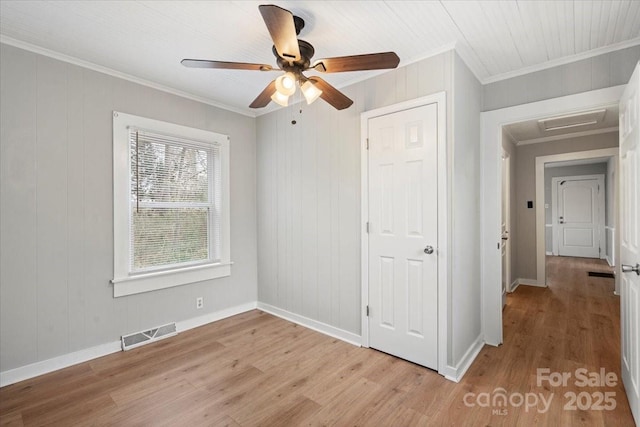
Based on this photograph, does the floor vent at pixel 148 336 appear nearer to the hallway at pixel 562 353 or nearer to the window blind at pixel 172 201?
the window blind at pixel 172 201

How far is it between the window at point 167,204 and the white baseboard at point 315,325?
28.0 inches

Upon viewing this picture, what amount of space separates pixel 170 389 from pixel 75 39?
2700 mm

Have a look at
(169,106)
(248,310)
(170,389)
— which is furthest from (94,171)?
(248,310)

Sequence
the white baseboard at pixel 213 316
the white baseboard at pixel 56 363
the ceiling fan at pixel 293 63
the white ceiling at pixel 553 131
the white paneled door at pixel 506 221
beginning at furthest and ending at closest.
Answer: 1. the white paneled door at pixel 506 221
2. the white ceiling at pixel 553 131
3. the white baseboard at pixel 213 316
4. the white baseboard at pixel 56 363
5. the ceiling fan at pixel 293 63

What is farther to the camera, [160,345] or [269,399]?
[160,345]

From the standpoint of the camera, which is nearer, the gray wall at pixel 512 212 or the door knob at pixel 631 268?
the door knob at pixel 631 268

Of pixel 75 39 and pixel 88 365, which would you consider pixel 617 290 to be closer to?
pixel 88 365

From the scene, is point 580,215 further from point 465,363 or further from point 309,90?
point 309,90

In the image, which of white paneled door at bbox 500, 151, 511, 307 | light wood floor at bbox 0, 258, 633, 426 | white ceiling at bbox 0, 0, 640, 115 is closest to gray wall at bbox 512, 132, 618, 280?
white paneled door at bbox 500, 151, 511, 307

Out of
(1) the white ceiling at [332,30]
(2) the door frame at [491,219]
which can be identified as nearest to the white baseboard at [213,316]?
(1) the white ceiling at [332,30]

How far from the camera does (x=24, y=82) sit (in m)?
2.30

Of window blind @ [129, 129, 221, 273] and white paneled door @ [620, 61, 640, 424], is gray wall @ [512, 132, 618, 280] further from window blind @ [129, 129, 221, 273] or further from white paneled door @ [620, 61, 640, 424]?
window blind @ [129, 129, 221, 273]

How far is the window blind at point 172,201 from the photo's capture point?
9.58ft

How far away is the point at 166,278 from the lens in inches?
122
